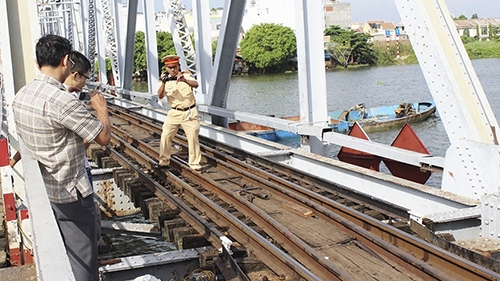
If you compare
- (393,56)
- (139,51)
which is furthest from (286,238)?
(393,56)

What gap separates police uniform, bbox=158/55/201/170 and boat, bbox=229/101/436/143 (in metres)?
14.4

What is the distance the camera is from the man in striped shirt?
11.7ft

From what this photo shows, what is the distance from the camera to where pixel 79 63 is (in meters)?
3.93

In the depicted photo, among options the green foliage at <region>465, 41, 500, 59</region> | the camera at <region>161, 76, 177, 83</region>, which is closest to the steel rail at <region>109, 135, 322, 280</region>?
the camera at <region>161, 76, 177, 83</region>

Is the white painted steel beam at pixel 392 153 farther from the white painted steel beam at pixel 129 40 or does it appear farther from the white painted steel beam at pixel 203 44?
the white painted steel beam at pixel 129 40

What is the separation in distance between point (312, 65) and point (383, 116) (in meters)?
18.6

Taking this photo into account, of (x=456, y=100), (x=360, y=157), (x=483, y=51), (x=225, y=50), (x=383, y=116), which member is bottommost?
(x=383, y=116)

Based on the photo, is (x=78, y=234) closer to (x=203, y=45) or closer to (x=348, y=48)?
(x=203, y=45)

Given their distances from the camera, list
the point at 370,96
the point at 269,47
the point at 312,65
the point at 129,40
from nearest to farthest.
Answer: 1. the point at 312,65
2. the point at 129,40
3. the point at 370,96
4. the point at 269,47

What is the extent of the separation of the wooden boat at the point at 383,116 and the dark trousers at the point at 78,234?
69.0 feet

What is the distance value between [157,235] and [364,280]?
370 cm

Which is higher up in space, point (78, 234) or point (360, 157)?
point (78, 234)

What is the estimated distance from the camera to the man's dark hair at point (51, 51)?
142 inches

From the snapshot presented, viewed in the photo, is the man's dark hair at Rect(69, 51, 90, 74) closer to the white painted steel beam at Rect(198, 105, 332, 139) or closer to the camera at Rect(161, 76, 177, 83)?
the camera at Rect(161, 76, 177, 83)
